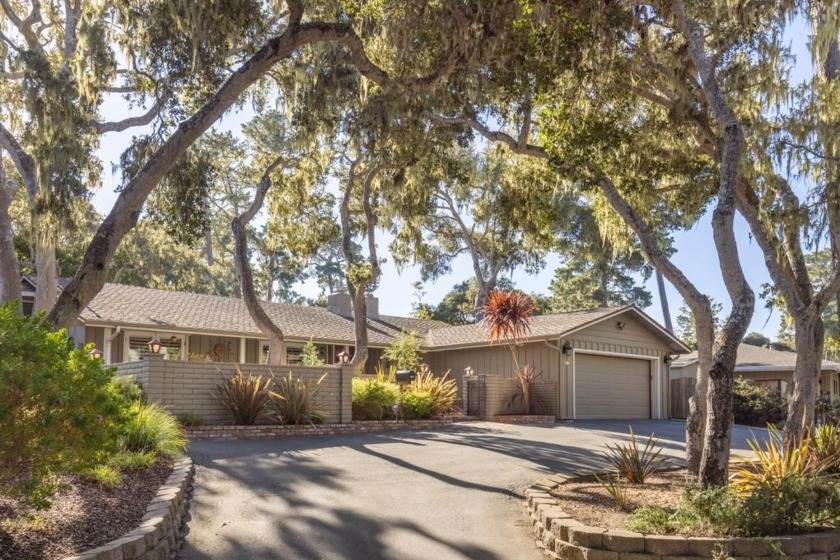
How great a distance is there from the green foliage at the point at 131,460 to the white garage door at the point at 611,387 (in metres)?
14.4

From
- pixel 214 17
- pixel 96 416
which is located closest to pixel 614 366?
pixel 214 17

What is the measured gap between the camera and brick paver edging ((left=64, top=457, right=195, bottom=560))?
446cm

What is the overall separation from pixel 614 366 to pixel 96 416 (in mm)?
18471

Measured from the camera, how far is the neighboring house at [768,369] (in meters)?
25.9

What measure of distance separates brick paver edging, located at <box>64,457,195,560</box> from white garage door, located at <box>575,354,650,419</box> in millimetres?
14781

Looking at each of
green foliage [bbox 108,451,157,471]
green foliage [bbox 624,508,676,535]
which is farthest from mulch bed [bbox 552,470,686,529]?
green foliage [bbox 108,451,157,471]

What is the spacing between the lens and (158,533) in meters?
5.16

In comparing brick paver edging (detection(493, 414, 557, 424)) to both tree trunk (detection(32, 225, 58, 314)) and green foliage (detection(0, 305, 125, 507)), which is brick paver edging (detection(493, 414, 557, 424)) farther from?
green foliage (detection(0, 305, 125, 507))

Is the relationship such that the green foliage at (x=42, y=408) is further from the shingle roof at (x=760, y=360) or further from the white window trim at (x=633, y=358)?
the shingle roof at (x=760, y=360)

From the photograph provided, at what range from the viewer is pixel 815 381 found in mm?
9445

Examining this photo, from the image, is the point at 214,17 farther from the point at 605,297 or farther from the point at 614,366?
the point at 605,297

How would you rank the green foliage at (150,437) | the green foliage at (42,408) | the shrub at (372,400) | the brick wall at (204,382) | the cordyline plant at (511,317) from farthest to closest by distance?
the cordyline plant at (511,317) < the shrub at (372,400) < the brick wall at (204,382) < the green foliage at (150,437) < the green foliage at (42,408)

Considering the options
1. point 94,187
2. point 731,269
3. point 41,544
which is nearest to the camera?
point 41,544

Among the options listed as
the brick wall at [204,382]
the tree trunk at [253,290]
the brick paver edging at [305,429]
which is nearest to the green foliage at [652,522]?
the brick paver edging at [305,429]
